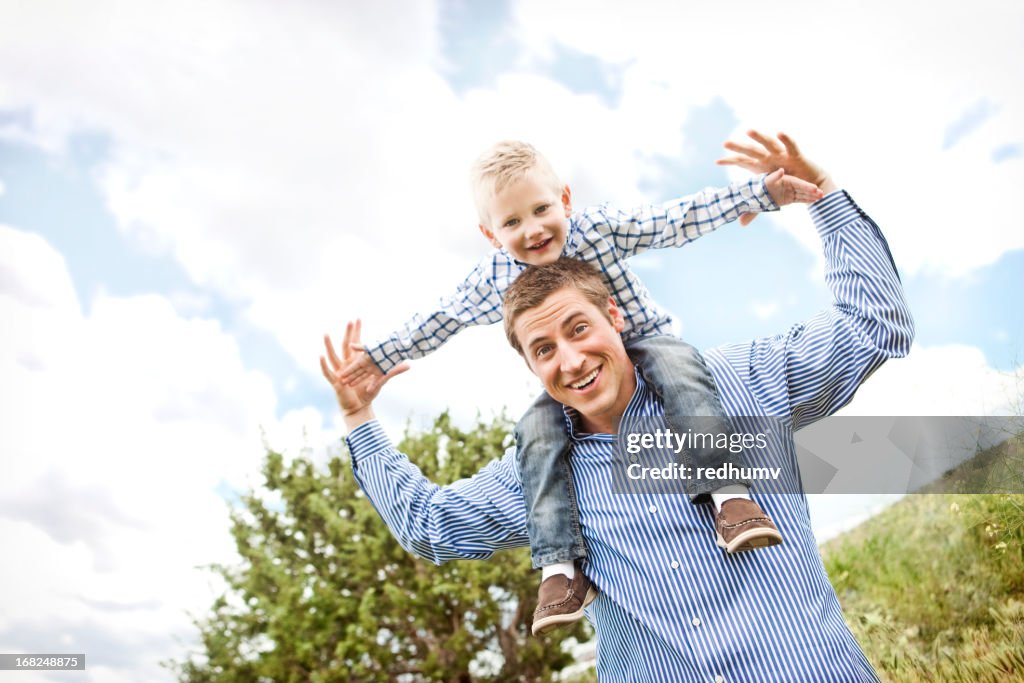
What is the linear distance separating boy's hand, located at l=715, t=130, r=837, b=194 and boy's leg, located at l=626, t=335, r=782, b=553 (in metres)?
0.80

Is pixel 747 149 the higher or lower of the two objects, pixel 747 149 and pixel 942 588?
the higher

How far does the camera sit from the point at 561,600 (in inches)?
106

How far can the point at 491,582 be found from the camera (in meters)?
7.42

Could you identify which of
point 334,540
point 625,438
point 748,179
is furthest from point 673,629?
point 334,540

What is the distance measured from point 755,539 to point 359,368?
1935mm

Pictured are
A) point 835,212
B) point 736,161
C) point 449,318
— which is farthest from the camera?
point 449,318

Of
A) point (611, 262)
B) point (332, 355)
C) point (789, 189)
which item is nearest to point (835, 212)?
point (789, 189)

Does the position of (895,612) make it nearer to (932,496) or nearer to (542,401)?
(932,496)

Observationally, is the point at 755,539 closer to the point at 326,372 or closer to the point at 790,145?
the point at 790,145

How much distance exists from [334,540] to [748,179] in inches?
236

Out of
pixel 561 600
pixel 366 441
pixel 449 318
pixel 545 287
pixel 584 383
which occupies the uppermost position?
pixel 449 318

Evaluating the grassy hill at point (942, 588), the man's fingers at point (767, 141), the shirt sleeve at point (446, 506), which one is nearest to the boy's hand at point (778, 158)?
the man's fingers at point (767, 141)

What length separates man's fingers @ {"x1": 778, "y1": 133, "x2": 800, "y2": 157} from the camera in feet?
10.1

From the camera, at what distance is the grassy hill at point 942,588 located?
12.7ft
